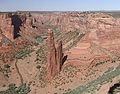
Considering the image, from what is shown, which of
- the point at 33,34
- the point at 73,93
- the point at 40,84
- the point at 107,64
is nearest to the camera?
the point at 73,93

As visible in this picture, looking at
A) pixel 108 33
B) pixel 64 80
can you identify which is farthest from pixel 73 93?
pixel 108 33

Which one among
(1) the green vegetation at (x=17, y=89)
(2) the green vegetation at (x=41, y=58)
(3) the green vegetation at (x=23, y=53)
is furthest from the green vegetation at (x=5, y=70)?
(3) the green vegetation at (x=23, y=53)

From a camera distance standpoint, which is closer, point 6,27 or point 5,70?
point 5,70

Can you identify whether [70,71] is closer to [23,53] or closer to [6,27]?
[23,53]

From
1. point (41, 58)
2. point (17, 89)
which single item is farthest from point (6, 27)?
point (17, 89)

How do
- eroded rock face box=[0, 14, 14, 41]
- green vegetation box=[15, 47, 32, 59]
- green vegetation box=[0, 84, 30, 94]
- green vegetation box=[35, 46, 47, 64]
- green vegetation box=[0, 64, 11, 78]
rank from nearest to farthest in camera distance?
green vegetation box=[0, 84, 30, 94] → green vegetation box=[0, 64, 11, 78] → green vegetation box=[35, 46, 47, 64] → green vegetation box=[15, 47, 32, 59] → eroded rock face box=[0, 14, 14, 41]

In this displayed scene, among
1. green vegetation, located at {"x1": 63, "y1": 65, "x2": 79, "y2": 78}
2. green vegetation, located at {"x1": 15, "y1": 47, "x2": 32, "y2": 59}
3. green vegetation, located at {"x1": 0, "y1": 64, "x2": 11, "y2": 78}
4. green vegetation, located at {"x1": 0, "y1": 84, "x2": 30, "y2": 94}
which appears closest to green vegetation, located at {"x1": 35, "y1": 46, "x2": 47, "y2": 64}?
green vegetation, located at {"x1": 15, "y1": 47, "x2": 32, "y2": 59}

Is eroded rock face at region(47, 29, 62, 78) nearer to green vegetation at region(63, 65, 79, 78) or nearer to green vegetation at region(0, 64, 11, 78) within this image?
green vegetation at region(63, 65, 79, 78)

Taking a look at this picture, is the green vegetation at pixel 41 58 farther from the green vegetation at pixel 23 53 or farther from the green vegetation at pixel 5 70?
the green vegetation at pixel 5 70

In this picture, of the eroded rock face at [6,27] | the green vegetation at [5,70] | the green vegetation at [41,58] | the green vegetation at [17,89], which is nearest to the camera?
the green vegetation at [17,89]

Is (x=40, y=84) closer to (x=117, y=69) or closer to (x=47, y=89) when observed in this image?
(x=47, y=89)

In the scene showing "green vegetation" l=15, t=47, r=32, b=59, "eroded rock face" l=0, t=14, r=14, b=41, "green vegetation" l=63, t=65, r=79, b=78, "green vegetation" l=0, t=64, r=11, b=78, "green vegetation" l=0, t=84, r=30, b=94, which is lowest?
"green vegetation" l=0, t=84, r=30, b=94
